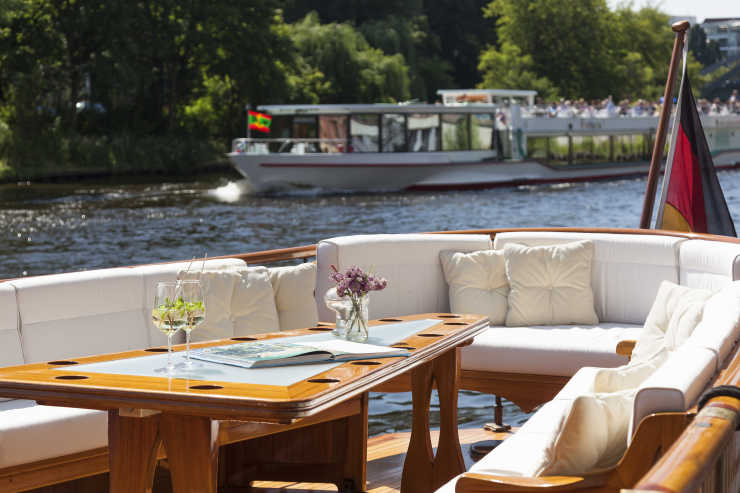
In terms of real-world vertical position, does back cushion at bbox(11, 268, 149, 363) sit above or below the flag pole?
below

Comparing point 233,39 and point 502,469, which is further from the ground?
point 233,39

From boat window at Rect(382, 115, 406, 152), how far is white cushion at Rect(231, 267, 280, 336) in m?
22.7

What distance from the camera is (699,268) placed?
511 centimetres

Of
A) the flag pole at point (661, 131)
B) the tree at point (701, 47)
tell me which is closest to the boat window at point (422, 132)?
the flag pole at point (661, 131)

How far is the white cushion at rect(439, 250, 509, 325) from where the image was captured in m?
5.39

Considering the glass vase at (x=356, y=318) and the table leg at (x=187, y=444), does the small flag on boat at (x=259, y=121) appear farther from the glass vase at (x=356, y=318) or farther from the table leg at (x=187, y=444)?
the table leg at (x=187, y=444)

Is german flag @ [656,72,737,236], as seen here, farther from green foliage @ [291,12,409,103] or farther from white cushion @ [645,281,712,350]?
green foliage @ [291,12,409,103]

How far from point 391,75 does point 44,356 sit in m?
35.2

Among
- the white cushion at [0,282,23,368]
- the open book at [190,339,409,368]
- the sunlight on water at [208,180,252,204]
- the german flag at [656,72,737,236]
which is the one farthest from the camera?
the sunlight on water at [208,180,252,204]

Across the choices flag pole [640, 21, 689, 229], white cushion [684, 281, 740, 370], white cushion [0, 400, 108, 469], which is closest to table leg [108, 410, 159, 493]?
white cushion [0, 400, 108, 469]

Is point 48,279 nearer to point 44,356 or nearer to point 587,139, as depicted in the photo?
point 44,356

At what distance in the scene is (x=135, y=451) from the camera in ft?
9.80

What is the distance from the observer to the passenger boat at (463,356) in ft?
7.24

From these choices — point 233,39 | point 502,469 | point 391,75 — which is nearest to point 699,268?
point 502,469
